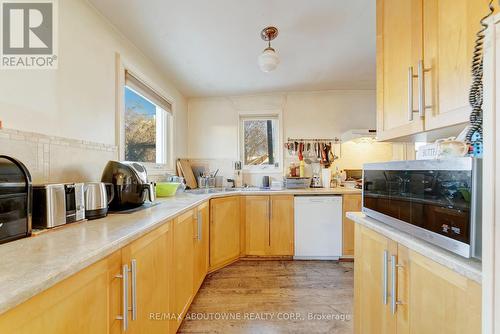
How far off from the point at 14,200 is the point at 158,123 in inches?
77.6

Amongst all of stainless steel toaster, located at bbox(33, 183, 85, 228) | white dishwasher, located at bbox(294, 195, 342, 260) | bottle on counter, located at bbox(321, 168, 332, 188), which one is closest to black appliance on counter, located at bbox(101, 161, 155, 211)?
stainless steel toaster, located at bbox(33, 183, 85, 228)

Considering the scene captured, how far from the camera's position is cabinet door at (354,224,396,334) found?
3.01 feet

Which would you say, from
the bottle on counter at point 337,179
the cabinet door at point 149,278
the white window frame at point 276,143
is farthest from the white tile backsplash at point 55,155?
the bottle on counter at point 337,179

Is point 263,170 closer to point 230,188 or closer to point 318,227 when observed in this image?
point 230,188

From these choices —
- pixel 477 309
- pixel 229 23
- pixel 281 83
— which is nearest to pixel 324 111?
pixel 281 83

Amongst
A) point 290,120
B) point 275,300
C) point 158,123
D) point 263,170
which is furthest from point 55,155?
point 290,120

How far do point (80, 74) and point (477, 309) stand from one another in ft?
6.82

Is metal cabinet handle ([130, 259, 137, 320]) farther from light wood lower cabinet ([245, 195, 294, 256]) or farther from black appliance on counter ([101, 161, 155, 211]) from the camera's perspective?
light wood lower cabinet ([245, 195, 294, 256])

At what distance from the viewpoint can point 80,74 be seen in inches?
54.0

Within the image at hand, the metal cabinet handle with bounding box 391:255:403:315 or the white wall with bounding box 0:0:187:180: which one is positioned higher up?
the white wall with bounding box 0:0:187:180

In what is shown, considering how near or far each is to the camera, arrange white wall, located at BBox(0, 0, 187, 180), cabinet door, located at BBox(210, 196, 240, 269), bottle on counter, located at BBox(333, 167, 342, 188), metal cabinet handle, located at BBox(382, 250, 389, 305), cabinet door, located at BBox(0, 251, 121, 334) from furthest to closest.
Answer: bottle on counter, located at BBox(333, 167, 342, 188) < cabinet door, located at BBox(210, 196, 240, 269) < white wall, located at BBox(0, 0, 187, 180) < metal cabinet handle, located at BBox(382, 250, 389, 305) < cabinet door, located at BBox(0, 251, 121, 334)

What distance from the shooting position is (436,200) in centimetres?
72

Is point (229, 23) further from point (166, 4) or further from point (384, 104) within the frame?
point (384, 104)

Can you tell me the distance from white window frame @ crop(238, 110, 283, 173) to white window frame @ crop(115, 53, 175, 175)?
98cm
